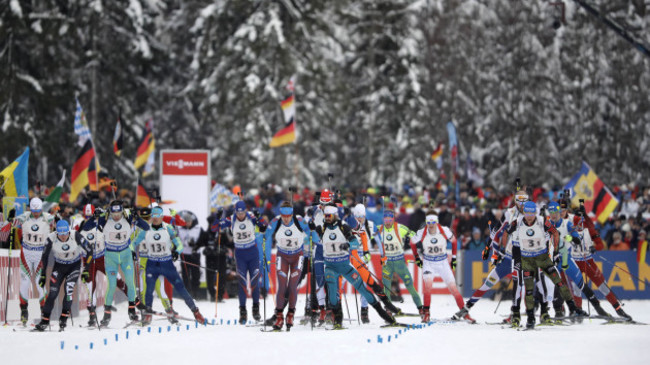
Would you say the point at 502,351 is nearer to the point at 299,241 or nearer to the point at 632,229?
the point at 299,241

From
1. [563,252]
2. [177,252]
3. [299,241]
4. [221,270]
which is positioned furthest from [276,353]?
[221,270]

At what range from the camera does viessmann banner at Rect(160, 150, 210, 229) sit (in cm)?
2706

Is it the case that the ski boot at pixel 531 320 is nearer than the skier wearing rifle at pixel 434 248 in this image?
Yes

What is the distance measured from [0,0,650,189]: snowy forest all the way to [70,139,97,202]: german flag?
42.1 feet

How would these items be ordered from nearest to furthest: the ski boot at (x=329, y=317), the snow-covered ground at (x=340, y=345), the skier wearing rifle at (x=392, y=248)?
the snow-covered ground at (x=340, y=345) → the ski boot at (x=329, y=317) → the skier wearing rifle at (x=392, y=248)

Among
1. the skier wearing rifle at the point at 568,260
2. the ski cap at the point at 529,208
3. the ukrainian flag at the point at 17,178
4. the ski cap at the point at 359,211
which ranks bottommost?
the skier wearing rifle at the point at 568,260

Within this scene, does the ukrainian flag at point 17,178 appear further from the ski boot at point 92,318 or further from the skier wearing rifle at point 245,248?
the skier wearing rifle at point 245,248

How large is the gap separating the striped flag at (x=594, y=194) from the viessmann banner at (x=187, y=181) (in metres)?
8.96

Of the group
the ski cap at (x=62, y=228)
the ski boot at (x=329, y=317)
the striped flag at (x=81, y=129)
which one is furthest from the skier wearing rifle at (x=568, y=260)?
the striped flag at (x=81, y=129)

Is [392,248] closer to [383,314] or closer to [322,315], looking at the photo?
[322,315]

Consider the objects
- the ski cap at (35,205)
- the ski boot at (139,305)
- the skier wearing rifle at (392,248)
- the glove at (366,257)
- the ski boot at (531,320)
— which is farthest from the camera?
the skier wearing rifle at (392,248)

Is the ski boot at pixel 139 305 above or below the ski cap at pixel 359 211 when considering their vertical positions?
below

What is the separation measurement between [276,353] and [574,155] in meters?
36.7

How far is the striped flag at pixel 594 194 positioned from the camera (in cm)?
2541
